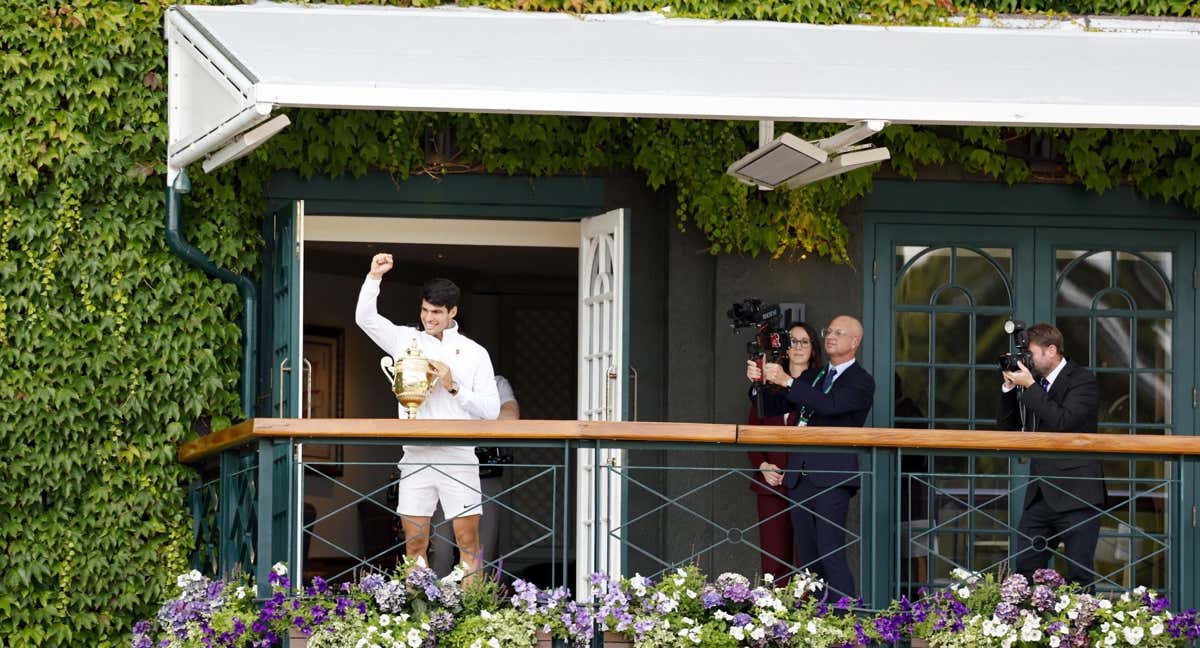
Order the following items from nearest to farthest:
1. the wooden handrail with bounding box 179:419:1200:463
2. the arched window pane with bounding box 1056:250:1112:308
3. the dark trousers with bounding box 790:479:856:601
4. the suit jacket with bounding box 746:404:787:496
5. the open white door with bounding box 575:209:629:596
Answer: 1. the wooden handrail with bounding box 179:419:1200:463
2. the dark trousers with bounding box 790:479:856:601
3. the suit jacket with bounding box 746:404:787:496
4. the open white door with bounding box 575:209:629:596
5. the arched window pane with bounding box 1056:250:1112:308

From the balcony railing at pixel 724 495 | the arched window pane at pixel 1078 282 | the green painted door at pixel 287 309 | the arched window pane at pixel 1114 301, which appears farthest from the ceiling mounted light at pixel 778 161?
the green painted door at pixel 287 309

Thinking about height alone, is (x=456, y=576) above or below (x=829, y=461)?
below

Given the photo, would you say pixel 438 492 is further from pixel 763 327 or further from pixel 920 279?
pixel 920 279

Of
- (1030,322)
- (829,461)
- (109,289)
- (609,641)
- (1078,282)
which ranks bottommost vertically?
(609,641)

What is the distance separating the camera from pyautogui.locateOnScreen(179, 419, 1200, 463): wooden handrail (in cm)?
716

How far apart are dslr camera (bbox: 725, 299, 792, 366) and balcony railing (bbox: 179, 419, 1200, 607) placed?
637mm

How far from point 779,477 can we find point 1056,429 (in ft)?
4.27

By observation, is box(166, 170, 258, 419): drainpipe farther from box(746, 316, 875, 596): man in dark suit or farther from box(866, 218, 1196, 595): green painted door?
box(866, 218, 1196, 595): green painted door

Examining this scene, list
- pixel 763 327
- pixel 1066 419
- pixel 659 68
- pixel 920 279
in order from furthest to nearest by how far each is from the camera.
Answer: pixel 920 279, pixel 763 327, pixel 659 68, pixel 1066 419

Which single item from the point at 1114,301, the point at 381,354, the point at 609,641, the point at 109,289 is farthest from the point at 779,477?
the point at 381,354

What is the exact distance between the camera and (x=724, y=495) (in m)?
9.17

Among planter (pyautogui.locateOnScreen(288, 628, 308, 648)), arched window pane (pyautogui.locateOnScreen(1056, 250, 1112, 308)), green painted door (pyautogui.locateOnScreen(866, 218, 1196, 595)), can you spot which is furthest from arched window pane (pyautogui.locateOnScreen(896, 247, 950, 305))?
planter (pyautogui.locateOnScreen(288, 628, 308, 648))

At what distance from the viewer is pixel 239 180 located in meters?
8.99

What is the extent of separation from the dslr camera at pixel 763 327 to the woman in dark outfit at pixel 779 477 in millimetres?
56
